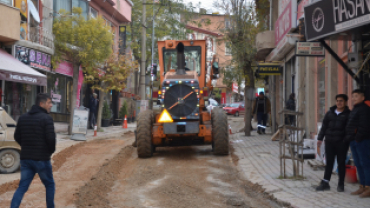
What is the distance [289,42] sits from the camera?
46.1ft

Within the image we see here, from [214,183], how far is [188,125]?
10.8ft

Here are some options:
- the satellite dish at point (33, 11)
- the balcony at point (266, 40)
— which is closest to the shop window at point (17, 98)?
the satellite dish at point (33, 11)

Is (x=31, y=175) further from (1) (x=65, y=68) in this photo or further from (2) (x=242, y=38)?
(1) (x=65, y=68)

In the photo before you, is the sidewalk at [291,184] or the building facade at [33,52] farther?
the building facade at [33,52]

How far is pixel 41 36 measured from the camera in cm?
1867

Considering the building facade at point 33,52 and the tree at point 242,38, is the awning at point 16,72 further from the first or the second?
the tree at point 242,38

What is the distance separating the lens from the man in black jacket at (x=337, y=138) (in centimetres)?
744

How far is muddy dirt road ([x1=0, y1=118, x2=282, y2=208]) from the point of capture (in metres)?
6.86

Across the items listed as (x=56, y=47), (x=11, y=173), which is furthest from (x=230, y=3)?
(x=11, y=173)

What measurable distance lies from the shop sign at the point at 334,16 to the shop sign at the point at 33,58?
1262cm

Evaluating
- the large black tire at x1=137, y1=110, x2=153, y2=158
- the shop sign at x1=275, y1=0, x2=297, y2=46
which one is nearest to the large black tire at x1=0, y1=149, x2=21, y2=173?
the large black tire at x1=137, y1=110, x2=153, y2=158

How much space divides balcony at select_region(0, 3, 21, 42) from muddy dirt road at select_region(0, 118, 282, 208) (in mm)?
6096

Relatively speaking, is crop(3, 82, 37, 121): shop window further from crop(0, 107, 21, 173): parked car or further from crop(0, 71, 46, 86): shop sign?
crop(0, 107, 21, 173): parked car

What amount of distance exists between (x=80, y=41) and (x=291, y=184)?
12627 millimetres
